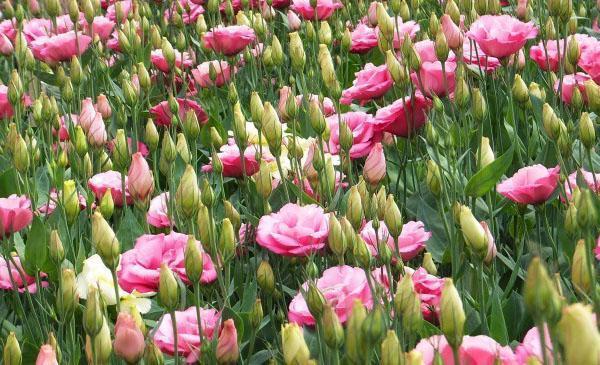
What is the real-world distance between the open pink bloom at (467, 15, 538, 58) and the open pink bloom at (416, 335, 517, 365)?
87 cm

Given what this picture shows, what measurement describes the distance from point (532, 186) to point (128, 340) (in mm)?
608

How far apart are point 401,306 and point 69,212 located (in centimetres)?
64

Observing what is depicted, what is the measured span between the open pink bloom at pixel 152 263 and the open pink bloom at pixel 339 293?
21 centimetres

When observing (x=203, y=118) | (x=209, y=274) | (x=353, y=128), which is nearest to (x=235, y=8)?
(x=203, y=118)

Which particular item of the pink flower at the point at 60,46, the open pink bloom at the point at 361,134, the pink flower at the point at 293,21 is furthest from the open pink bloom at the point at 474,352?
the pink flower at the point at 293,21

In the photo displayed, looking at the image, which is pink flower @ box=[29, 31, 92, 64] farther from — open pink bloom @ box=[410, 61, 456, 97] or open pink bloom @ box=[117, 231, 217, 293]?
open pink bloom @ box=[117, 231, 217, 293]

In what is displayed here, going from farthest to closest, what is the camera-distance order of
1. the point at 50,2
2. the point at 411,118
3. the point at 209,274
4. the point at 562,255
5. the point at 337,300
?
the point at 50,2 < the point at 411,118 < the point at 562,255 < the point at 209,274 < the point at 337,300

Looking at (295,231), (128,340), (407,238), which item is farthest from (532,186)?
(128,340)

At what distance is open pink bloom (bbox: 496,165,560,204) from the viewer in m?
1.28

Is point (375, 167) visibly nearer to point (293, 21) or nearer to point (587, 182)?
point (587, 182)

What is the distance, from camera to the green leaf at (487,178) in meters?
1.35

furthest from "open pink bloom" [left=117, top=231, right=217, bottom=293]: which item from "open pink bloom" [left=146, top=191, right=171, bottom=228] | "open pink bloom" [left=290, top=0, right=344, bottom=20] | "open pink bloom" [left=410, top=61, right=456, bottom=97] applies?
"open pink bloom" [left=290, top=0, right=344, bottom=20]

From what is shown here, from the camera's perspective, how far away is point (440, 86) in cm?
162

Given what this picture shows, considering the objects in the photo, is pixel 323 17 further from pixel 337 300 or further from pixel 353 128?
pixel 337 300
